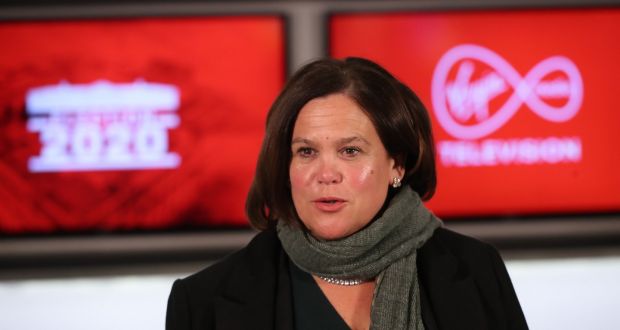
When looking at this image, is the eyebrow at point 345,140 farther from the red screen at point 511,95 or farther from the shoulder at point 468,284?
the red screen at point 511,95

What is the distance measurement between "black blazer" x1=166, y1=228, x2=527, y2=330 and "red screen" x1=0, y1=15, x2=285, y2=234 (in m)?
2.04

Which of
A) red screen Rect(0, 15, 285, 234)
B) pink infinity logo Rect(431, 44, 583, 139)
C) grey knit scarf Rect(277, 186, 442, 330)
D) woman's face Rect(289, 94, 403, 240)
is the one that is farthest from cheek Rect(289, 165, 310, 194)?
pink infinity logo Rect(431, 44, 583, 139)

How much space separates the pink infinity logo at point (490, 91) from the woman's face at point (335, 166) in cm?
224

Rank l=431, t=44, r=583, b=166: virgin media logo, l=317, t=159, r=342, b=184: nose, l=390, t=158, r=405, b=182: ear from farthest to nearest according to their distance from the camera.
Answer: l=431, t=44, r=583, b=166: virgin media logo → l=390, t=158, r=405, b=182: ear → l=317, t=159, r=342, b=184: nose

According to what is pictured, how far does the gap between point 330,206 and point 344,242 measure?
0.25 ft

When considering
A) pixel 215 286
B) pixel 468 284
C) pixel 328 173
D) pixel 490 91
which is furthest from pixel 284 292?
pixel 490 91

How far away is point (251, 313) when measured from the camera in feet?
4.73

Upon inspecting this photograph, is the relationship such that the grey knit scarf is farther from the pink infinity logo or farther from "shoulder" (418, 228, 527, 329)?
the pink infinity logo

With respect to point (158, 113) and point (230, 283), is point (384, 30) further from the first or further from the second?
point (230, 283)

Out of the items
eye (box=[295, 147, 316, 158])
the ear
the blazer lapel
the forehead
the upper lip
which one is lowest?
the blazer lapel

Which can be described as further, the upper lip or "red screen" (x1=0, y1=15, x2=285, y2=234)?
"red screen" (x1=0, y1=15, x2=285, y2=234)

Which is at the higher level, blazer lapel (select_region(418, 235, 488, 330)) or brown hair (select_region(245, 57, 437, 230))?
brown hair (select_region(245, 57, 437, 230))

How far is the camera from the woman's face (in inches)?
56.4

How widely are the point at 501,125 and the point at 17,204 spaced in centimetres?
234
